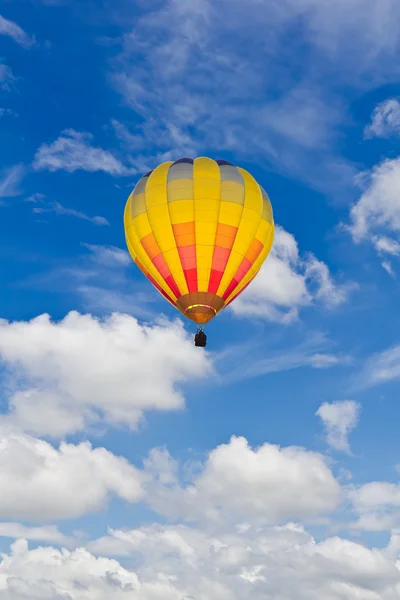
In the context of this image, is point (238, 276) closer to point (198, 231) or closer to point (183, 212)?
point (198, 231)

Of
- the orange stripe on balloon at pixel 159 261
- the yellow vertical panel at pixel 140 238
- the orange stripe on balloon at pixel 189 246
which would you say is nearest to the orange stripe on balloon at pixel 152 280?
the yellow vertical panel at pixel 140 238

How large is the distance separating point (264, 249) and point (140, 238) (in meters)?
9.01

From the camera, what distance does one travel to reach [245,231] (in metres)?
53.7

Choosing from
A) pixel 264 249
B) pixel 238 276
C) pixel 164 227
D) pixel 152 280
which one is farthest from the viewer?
pixel 264 249

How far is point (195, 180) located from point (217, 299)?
837 centimetres

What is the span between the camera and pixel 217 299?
5325cm

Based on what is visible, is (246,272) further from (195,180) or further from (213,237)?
(195,180)

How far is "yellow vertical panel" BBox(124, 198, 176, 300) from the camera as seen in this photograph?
177ft

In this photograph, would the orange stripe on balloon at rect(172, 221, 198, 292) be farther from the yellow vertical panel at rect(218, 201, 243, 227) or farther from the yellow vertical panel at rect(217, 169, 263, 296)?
the yellow vertical panel at rect(218, 201, 243, 227)

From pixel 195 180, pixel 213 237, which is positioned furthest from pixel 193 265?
pixel 195 180

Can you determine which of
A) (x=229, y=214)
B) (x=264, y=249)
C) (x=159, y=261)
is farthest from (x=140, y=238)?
(x=264, y=249)

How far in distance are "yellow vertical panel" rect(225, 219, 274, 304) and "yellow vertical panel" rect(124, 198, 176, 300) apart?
198 inches

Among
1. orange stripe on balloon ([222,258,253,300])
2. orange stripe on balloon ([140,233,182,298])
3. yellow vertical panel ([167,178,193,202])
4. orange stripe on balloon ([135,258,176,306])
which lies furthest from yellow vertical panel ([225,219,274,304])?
yellow vertical panel ([167,178,193,202])

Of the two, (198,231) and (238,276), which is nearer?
(198,231)
